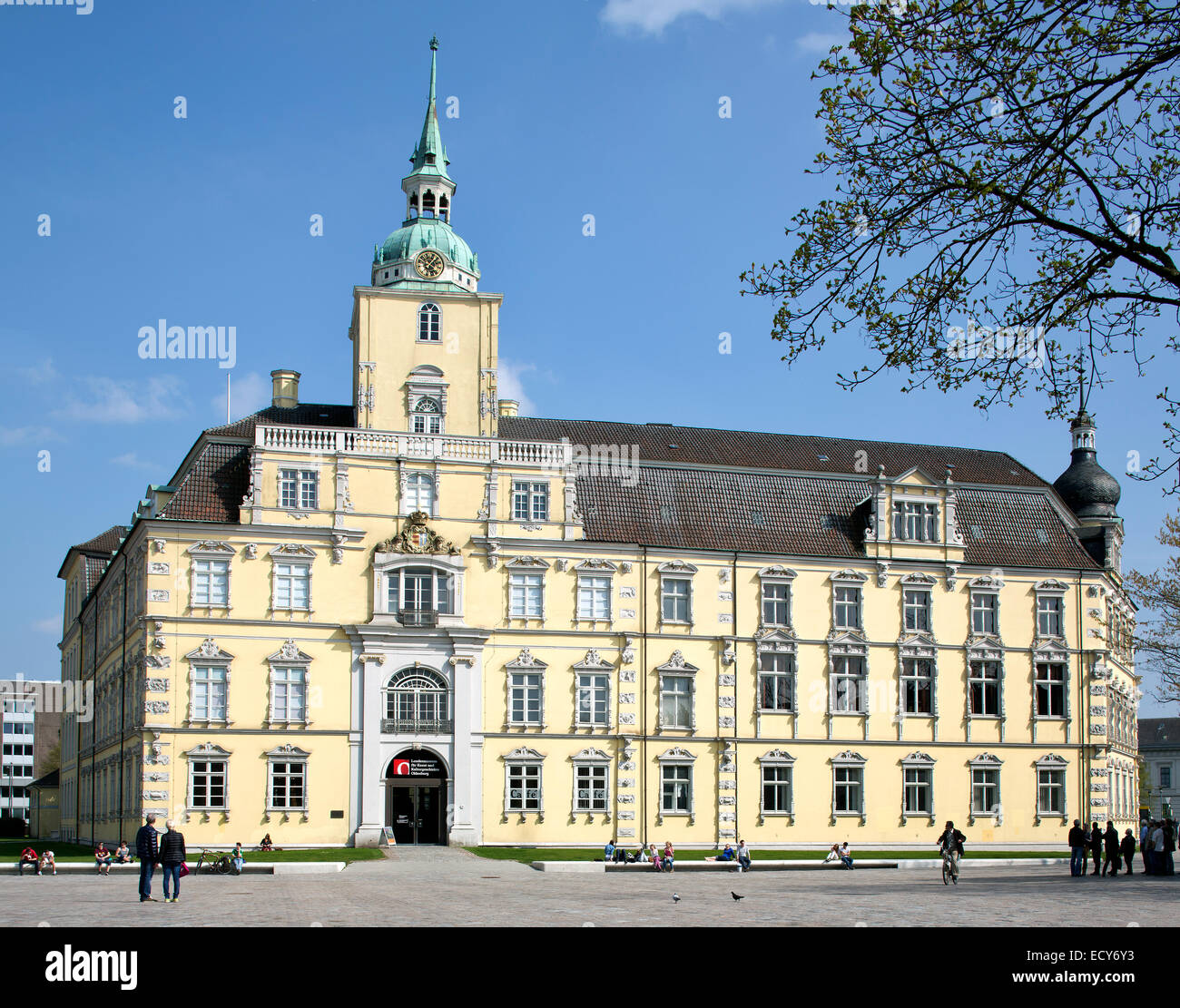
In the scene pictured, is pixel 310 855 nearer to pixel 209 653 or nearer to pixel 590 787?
pixel 209 653

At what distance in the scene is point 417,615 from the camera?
56219 millimetres

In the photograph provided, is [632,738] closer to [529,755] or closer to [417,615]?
[529,755]

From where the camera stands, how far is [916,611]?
6197 centimetres

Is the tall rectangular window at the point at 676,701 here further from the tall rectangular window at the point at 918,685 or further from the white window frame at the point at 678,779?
the tall rectangular window at the point at 918,685

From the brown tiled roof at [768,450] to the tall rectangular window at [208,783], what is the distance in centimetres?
1876

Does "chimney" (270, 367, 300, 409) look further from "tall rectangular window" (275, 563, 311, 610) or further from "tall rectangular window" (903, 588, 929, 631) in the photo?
"tall rectangular window" (903, 588, 929, 631)

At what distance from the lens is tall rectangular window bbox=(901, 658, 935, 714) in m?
61.2

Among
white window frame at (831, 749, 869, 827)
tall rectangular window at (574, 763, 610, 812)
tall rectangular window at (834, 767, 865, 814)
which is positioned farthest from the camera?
tall rectangular window at (834, 767, 865, 814)

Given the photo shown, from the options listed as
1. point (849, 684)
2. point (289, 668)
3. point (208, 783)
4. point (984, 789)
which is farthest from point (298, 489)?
point (984, 789)

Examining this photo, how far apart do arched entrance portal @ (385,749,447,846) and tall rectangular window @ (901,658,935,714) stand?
2051 centimetres

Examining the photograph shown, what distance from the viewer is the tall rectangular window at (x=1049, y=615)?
6325 centimetres

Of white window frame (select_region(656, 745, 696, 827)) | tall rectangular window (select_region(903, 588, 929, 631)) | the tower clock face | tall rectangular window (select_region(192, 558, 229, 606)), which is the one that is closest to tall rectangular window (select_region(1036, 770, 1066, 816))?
tall rectangular window (select_region(903, 588, 929, 631))

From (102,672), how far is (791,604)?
3395 cm
